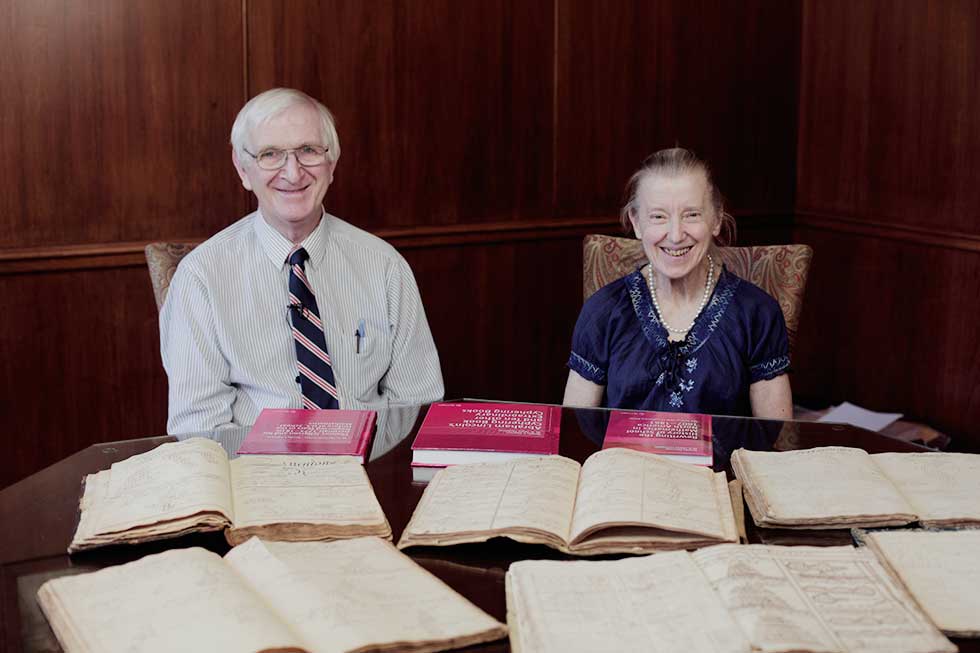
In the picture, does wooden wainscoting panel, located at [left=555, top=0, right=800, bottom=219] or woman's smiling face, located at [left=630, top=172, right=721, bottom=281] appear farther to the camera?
wooden wainscoting panel, located at [left=555, top=0, right=800, bottom=219]

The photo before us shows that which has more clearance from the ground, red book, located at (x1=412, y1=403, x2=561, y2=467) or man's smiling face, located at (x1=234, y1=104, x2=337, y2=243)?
man's smiling face, located at (x1=234, y1=104, x2=337, y2=243)

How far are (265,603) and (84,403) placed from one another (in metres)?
2.37

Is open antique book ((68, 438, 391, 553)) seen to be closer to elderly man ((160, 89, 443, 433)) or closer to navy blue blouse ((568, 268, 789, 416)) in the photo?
elderly man ((160, 89, 443, 433))

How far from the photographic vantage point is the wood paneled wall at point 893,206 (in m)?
3.89

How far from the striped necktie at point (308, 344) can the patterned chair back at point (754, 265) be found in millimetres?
712

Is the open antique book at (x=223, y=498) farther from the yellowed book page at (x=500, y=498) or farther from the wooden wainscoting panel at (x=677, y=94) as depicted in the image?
the wooden wainscoting panel at (x=677, y=94)

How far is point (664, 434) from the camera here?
2.04 m

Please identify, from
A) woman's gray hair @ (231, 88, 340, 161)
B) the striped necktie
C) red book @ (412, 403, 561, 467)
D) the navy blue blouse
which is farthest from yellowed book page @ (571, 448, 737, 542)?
woman's gray hair @ (231, 88, 340, 161)

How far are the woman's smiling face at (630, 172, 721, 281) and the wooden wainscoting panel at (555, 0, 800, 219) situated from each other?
1629 mm

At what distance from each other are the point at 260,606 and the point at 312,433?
72 cm

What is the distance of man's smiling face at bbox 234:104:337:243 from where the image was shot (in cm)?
268

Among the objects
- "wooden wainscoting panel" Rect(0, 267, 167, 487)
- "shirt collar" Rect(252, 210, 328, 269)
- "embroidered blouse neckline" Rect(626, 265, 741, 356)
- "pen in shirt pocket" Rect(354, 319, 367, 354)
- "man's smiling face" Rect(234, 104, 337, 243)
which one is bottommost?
"wooden wainscoting panel" Rect(0, 267, 167, 487)

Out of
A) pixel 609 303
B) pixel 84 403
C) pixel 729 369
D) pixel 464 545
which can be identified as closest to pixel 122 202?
pixel 84 403

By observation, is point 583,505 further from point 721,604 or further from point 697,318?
point 697,318
